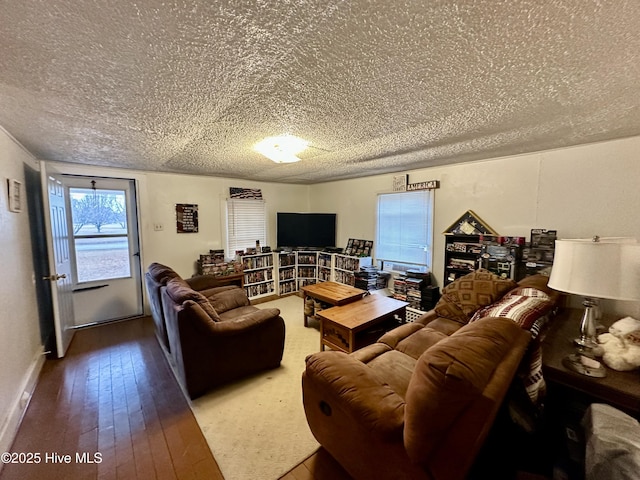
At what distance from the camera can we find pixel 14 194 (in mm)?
2141

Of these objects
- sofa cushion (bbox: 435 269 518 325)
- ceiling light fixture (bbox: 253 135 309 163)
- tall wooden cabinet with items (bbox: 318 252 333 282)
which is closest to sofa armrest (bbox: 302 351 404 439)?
sofa cushion (bbox: 435 269 518 325)

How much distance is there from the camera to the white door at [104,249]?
3.49m

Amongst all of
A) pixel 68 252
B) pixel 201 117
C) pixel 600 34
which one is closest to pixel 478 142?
pixel 600 34

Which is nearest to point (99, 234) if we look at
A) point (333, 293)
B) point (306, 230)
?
point (306, 230)

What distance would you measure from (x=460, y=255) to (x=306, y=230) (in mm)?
2737

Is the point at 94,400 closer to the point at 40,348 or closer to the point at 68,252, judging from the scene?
the point at 40,348

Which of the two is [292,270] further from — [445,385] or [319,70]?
[445,385]

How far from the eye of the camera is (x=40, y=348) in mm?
2650

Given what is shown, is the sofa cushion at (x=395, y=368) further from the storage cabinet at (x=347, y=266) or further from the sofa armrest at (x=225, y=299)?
the storage cabinet at (x=347, y=266)

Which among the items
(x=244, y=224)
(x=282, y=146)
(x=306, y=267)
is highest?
(x=282, y=146)

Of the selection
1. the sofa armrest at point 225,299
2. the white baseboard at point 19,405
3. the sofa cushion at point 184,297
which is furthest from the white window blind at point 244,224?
the white baseboard at point 19,405

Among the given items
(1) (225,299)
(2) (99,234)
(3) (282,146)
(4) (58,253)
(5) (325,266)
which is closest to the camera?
(3) (282,146)

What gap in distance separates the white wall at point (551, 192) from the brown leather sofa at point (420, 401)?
120 centimetres

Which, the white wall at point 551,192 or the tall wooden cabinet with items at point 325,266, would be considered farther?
the tall wooden cabinet with items at point 325,266
